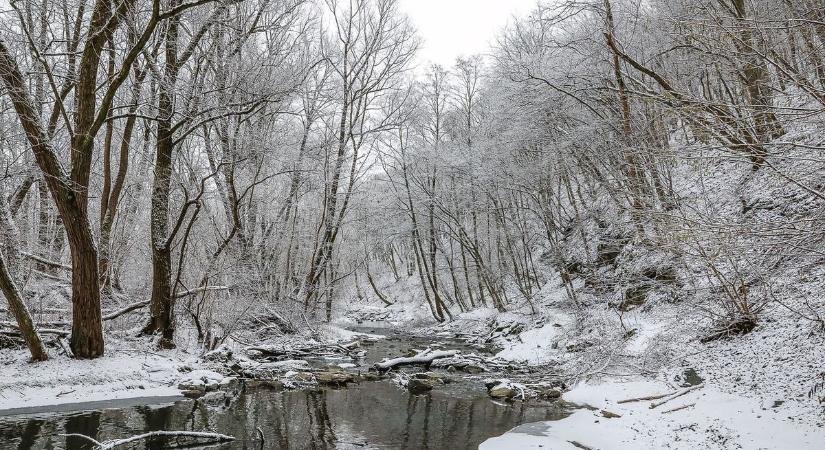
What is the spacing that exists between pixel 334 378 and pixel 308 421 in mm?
3038

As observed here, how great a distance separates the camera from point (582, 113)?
614 inches

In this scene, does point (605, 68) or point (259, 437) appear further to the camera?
point (605, 68)

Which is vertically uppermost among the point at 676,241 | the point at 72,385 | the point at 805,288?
the point at 676,241

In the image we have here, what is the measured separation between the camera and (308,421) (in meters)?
8.50

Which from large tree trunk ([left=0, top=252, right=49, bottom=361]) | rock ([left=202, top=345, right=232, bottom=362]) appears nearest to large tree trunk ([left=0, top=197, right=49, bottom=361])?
large tree trunk ([left=0, top=252, right=49, bottom=361])

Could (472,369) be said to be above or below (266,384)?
below

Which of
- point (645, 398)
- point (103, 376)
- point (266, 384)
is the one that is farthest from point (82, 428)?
point (645, 398)

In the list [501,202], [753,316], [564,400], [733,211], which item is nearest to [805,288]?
[753,316]

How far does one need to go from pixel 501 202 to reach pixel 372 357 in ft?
29.4

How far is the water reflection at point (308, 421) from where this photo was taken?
7227 millimetres

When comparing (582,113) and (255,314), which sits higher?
(582,113)

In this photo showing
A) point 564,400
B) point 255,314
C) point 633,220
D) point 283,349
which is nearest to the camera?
point 633,220

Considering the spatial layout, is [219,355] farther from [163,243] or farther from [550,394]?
[550,394]

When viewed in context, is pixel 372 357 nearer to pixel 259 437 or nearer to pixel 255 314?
pixel 255 314
